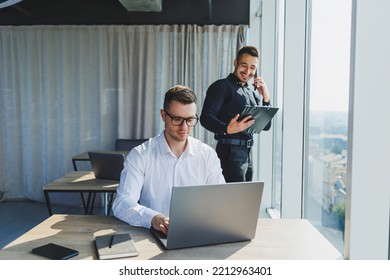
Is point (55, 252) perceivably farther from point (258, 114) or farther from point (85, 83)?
point (85, 83)

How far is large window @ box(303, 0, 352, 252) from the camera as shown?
5.71ft

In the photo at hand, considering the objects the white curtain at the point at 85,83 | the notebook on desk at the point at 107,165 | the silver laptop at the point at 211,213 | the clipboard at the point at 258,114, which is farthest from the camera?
the white curtain at the point at 85,83

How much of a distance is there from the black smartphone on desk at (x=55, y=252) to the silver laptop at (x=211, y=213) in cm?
30

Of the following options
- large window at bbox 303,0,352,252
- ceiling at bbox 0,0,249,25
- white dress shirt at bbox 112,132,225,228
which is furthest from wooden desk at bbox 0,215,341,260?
ceiling at bbox 0,0,249,25

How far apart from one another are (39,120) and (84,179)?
2.58 metres

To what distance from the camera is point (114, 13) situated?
4910 millimetres

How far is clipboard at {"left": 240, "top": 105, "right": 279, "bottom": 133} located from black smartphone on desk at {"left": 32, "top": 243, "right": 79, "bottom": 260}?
1253 mm

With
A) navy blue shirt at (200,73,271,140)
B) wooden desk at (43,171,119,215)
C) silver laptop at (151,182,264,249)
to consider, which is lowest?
wooden desk at (43,171,119,215)

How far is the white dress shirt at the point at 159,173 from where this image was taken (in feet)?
5.29

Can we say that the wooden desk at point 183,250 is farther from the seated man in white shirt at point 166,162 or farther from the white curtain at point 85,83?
the white curtain at point 85,83

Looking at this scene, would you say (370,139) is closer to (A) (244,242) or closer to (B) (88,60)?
(A) (244,242)

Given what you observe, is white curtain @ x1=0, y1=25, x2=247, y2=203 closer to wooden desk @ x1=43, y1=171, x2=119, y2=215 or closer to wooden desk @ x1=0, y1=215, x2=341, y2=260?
wooden desk @ x1=43, y1=171, x2=119, y2=215

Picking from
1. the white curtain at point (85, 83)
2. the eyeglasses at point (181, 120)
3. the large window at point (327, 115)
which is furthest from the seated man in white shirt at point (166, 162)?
the white curtain at point (85, 83)

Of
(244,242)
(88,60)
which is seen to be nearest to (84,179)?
(244,242)
